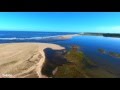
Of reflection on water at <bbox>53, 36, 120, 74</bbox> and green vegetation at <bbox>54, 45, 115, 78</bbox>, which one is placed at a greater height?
reflection on water at <bbox>53, 36, 120, 74</bbox>

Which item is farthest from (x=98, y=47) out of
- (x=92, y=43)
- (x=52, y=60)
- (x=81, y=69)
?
(x=52, y=60)

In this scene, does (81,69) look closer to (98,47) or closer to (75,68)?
(75,68)

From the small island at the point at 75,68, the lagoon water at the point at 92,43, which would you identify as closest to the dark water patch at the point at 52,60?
the small island at the point at 75,68

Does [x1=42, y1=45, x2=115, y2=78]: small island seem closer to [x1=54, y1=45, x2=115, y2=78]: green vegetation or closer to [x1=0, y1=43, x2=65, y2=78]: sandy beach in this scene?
[x1=54, y1=45, x2=115, y2=78]: green vegetation

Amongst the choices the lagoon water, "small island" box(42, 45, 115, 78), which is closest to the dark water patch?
"small island" box(42, 45, 115, 78)
